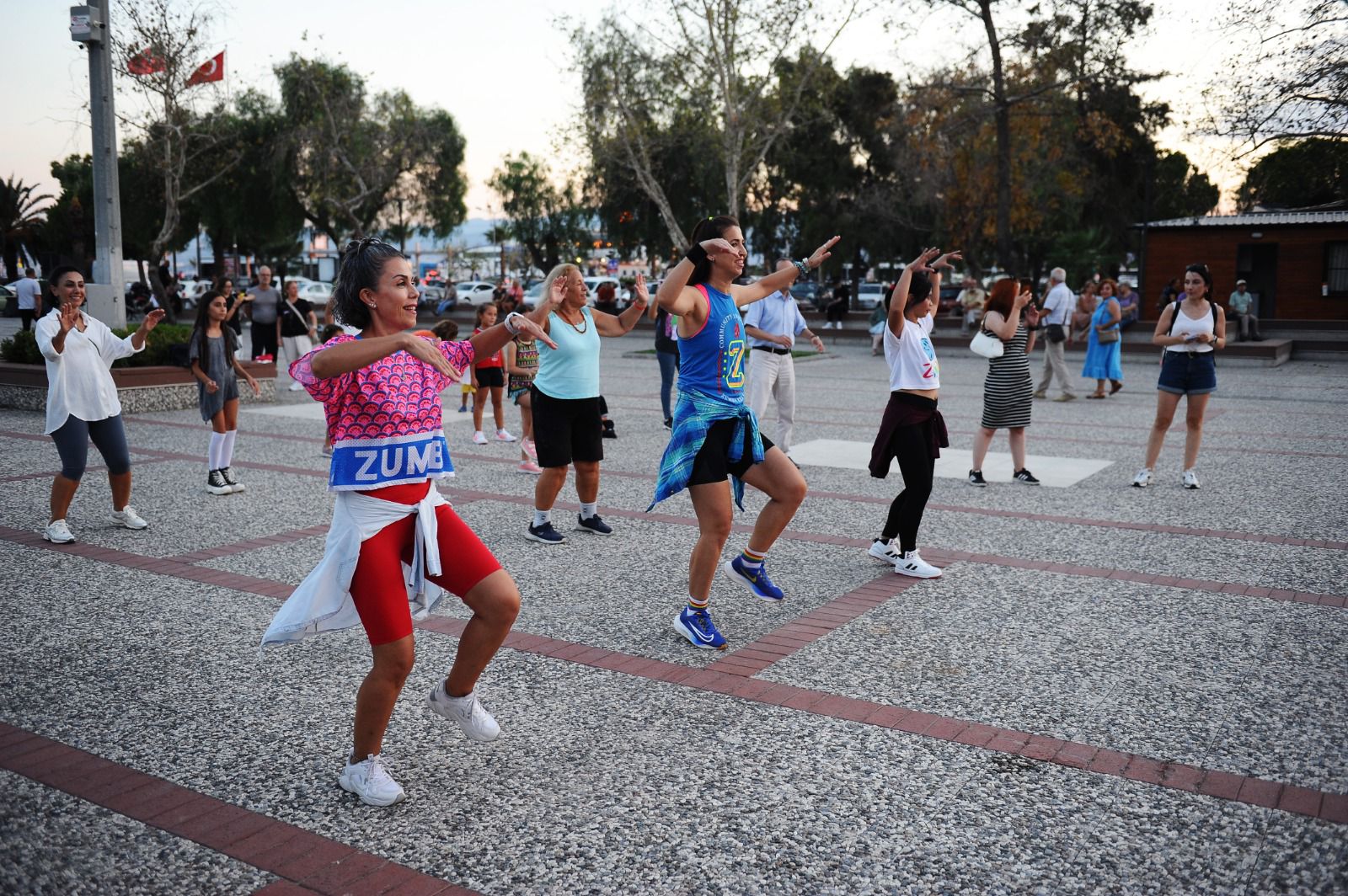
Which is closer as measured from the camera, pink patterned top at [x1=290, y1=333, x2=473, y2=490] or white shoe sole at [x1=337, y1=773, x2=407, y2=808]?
pink patterned top at [x1=290, y1=333, x2=473, y2=490]

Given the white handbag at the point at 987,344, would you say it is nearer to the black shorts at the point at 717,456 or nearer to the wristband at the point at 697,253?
the black shorts at the point at 717,456

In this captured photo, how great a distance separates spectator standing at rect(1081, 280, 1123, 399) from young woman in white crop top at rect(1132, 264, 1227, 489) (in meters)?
6.62

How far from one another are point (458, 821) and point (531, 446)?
660 centimetres

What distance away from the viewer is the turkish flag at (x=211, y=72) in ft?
83.4

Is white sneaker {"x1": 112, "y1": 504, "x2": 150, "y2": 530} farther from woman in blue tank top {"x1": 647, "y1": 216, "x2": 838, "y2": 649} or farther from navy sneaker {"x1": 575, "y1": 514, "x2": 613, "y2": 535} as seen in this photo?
woman in blue tank top {"x1": 647, "y1": 216, "x2": 838, "y2": 649}

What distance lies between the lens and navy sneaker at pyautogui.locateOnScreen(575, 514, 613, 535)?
24.4 feet

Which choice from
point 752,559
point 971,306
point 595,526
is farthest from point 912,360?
point 971,306

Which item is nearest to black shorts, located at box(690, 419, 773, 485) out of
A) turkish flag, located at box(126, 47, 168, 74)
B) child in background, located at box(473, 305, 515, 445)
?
child in background, located at box(473, 305, 515, 445)

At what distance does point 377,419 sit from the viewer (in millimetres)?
3324

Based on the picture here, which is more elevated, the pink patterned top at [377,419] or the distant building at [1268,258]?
the distant building at [1268,258]

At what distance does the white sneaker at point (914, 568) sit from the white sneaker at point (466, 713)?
316 centimetres

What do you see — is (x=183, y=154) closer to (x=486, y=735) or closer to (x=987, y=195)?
(x=987, y=195)

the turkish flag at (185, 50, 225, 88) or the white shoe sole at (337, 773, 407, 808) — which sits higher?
the turkish flag at (185, 50, 225, 88)

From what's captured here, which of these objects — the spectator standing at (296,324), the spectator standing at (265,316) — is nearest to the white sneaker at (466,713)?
the spectator standing at (296,324)
